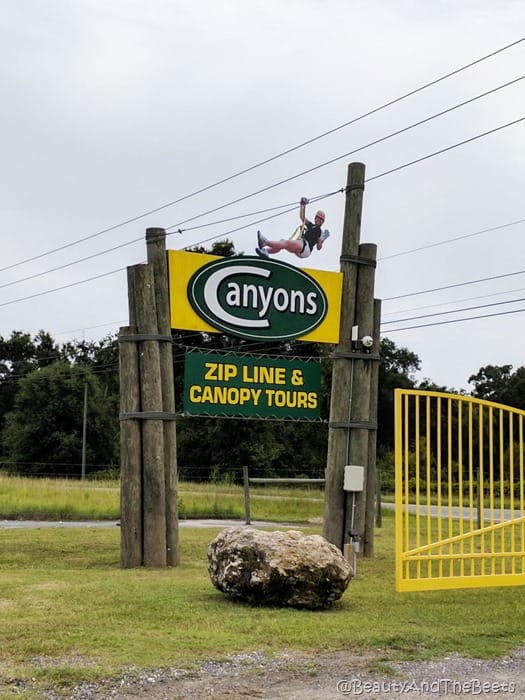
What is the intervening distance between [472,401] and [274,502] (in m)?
18.0

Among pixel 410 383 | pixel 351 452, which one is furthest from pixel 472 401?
pixel 410 383

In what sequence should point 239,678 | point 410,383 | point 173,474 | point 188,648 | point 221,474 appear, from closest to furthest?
point 239,678 < point 188,648 < point 173,474 < point 221,474 < point 410,383

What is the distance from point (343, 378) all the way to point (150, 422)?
2.96 meters

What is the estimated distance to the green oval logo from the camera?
506 inches

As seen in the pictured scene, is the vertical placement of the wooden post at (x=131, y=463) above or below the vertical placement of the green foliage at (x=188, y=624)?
above

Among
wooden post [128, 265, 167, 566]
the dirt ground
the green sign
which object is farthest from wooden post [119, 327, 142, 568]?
the dirt ground

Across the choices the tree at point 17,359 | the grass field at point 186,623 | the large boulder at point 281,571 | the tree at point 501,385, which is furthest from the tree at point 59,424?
the large boulder at point 281,571

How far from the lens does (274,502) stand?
2733 cm

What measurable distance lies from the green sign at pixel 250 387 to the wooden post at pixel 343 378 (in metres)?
0.36

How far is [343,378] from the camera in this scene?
45.2 ft

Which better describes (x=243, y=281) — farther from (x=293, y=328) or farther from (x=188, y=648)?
(x=188, y=648)

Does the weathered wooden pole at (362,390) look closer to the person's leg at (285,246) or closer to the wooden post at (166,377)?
the person's leg at (285,246)

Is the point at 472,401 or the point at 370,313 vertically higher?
the point at 370,313

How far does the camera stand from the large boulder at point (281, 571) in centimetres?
866
